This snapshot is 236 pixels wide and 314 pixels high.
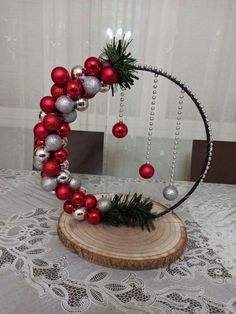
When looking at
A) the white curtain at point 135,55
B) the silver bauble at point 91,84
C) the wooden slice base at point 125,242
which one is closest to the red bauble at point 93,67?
the silver bauble at point 91,84

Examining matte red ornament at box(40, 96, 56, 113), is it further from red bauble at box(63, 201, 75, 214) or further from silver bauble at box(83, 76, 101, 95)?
red bauble at box(63, 201, 75, 214)

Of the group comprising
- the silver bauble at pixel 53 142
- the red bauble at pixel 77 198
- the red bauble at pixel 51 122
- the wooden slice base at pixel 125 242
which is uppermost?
the red bauble at pixel 51 122

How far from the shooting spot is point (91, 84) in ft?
2.09

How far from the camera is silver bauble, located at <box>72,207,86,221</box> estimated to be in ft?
2.33

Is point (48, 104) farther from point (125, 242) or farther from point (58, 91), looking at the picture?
point (125, 242)

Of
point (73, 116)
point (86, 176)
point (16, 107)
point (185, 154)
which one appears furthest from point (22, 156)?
point (73, 116)

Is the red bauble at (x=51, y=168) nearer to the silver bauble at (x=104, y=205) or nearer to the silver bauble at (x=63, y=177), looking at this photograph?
the silver bauble at (x=63, y=177)

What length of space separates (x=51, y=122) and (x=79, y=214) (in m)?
0.22

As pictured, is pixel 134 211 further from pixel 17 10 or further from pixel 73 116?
pixel 17 10

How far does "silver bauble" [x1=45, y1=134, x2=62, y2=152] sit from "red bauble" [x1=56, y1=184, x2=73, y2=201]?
9 cm

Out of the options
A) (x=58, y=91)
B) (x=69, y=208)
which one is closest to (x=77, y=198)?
(x=69, y=208)

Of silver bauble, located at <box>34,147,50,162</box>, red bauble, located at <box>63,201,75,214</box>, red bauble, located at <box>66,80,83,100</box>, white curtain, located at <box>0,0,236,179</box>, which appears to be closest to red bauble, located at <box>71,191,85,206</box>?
red bauble, located at <box>63,201,75,214</box>

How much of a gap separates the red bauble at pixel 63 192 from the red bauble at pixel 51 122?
0.14 metres

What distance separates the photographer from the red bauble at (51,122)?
642 millimetres
